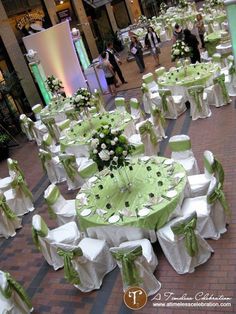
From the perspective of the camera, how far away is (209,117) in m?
9.33

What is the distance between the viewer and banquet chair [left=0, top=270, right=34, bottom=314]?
471 cm

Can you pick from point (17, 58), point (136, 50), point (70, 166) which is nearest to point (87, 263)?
point (70, 166)

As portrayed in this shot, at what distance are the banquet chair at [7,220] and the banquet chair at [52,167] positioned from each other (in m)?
1.42

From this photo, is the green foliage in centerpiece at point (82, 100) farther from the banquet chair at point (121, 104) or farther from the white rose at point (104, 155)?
the white rose at point (104, 155)

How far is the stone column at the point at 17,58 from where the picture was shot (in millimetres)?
14984

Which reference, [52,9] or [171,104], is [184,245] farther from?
[52,9]

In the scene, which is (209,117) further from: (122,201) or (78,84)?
(78,84)

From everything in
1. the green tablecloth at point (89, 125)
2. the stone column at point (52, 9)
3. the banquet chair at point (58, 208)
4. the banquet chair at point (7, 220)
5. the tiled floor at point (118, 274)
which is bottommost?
the tiled floor at point (118, 274)

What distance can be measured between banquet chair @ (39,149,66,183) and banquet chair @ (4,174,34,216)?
2.46 feet

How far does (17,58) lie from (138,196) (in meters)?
11.6

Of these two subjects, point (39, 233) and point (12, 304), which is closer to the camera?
point (12, 304)

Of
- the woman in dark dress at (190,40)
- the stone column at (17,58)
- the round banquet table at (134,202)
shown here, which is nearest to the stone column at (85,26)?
the stone column at (17,58)

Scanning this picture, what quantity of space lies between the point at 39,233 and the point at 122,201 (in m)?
1.30

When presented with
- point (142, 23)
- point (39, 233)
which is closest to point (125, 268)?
point (39, 233)
